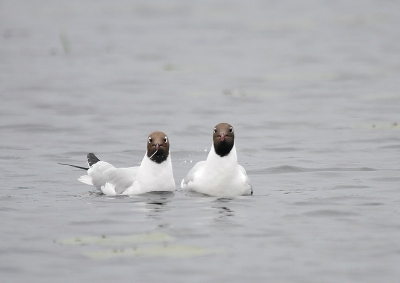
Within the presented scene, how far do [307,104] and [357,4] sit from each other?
70.4ft

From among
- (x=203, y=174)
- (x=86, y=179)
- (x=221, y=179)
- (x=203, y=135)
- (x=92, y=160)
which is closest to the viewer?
(x=221, y=179)

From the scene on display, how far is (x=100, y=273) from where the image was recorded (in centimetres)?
994

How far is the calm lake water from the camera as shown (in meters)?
10.7

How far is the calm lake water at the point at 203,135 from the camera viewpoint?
10.7m

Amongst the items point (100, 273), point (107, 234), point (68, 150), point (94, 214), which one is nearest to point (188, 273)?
point (100, 273)

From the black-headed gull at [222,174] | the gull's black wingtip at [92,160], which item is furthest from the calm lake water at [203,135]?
the gull's black wingtip at [92,160]

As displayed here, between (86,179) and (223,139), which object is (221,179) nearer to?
(223,139)

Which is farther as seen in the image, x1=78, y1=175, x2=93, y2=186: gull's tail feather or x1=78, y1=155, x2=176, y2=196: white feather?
x1=78, y1=175, x2=93, y2=186: gull's tail feather

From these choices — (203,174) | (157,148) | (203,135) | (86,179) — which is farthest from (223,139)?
(203,135)

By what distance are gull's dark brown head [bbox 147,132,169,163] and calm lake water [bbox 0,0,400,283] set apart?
57 centimetres

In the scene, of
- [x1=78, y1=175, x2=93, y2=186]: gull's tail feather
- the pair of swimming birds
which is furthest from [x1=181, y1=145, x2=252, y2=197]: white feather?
[x1=78, y1=175, x2=93, y2=186]: gull's tail feather

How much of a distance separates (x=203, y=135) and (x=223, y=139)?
6.44 m

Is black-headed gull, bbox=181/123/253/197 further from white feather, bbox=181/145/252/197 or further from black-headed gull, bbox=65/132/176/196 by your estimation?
black-headed gull, bbox=65/132/176/196

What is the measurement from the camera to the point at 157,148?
13.7m
